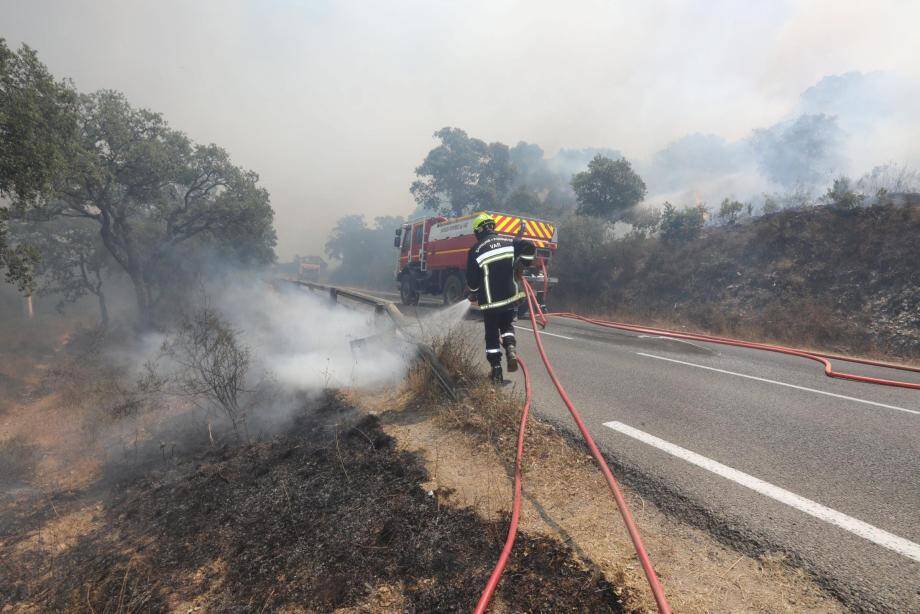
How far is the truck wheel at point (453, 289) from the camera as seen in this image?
12.8 meters

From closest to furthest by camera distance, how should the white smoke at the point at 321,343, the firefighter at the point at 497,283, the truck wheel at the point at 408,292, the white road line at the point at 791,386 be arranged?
the white road line at the point at 791,386
the firefighter at the point at 497,283
the white smoke at the point at 321,343
the truck wheel at the point at 408,292

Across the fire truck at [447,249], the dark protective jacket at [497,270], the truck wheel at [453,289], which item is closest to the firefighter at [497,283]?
the dark protective jacket at [497,270]

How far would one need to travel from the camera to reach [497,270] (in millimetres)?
4711

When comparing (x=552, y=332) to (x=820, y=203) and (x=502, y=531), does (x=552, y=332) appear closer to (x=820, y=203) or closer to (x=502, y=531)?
(x=502, y=531)

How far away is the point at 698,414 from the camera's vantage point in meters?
4.23

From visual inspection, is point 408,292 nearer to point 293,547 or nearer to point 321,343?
point 321,343

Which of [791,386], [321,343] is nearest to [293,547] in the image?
[791,386]

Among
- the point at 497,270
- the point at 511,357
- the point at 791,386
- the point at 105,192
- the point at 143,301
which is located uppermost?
the point at 105,192

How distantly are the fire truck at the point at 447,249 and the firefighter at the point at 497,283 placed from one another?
5290 mm

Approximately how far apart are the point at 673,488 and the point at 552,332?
24.0 feet

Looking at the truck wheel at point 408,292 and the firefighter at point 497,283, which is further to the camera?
the truck wheel at point 408,292

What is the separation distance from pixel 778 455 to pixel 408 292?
1364 cm

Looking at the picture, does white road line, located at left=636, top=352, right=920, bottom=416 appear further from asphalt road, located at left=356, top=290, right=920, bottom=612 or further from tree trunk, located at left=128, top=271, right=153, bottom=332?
tree trunk, located at left=128, top=271, right=153, bottom=332

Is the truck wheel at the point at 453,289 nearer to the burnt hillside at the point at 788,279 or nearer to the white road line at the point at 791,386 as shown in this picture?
the burnt hillside at the point at 788,279
